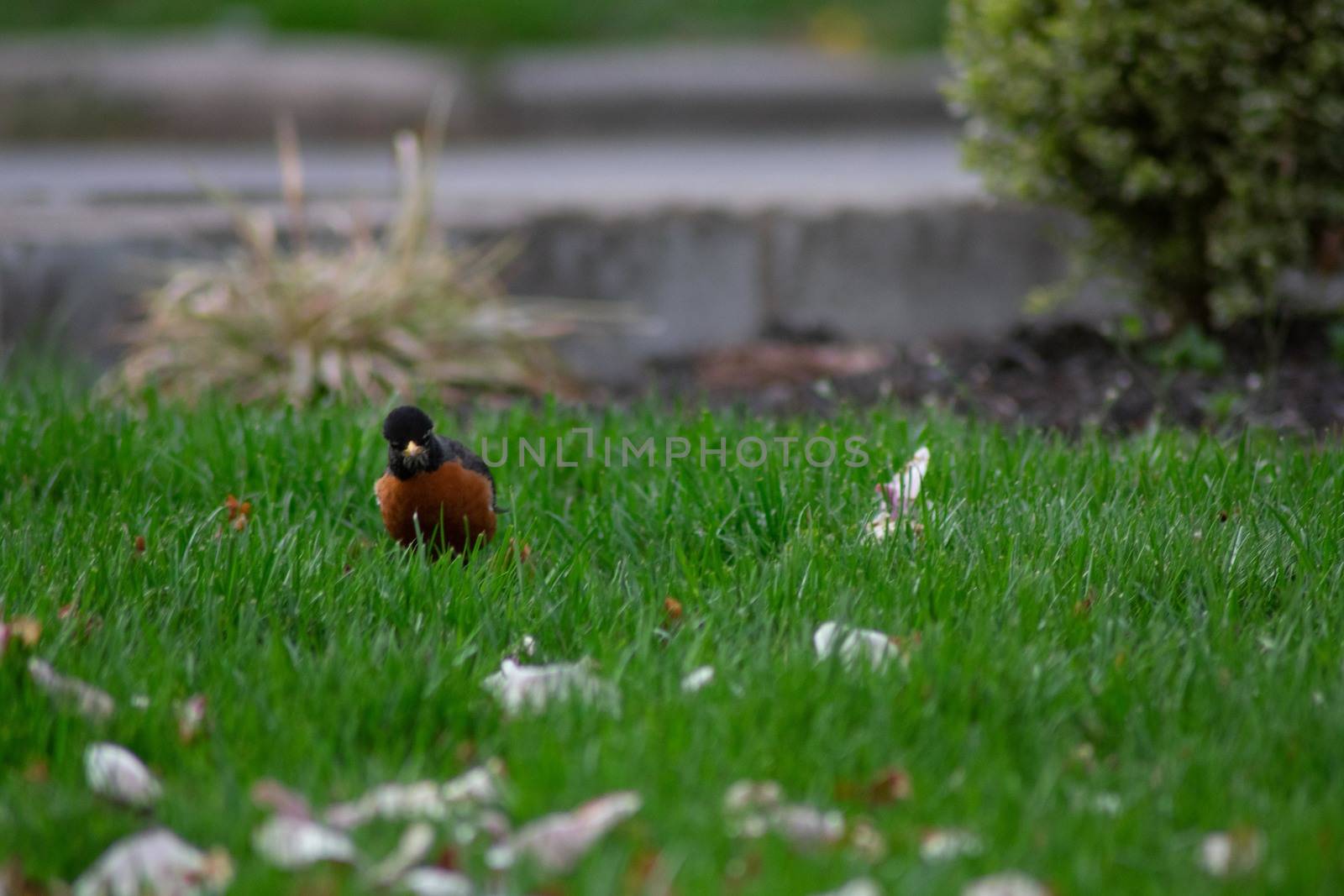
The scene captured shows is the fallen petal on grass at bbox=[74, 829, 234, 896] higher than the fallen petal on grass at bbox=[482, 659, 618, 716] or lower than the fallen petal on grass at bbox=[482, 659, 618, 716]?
higher

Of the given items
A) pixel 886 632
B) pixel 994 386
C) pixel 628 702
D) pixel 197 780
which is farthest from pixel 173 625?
pixel 994 386

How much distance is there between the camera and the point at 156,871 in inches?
72.5

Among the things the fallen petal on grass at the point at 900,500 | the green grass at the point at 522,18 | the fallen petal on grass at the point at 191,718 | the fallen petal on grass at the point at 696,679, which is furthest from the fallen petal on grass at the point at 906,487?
the green grass at the point at 522,18

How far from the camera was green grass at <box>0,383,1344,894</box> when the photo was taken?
1.98 m

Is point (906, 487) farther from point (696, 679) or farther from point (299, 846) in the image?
point (299, 846)

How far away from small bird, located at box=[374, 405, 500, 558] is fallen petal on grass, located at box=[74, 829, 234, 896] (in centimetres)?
129

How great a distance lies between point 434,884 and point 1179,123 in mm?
3892

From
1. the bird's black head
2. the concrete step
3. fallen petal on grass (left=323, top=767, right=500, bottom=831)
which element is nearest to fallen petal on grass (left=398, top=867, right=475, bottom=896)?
fallen petal on grass (left=323, top=767, right=500, bottom=831)

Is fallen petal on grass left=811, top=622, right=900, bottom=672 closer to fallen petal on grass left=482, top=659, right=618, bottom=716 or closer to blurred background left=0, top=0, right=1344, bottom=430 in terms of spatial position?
fallen petal on grass left=482, top=659, right=618, bottom=716

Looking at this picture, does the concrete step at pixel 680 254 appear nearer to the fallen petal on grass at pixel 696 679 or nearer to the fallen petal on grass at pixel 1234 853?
the fallen petal on grass at pixel 696 679

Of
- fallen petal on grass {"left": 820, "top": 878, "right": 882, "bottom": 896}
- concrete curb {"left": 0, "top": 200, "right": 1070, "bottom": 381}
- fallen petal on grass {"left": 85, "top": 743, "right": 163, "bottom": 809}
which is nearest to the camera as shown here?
fallen petal on grass {"left": 820, "top": 878, "right": 882, "bottom": 896}

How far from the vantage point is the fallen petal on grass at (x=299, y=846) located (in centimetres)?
181

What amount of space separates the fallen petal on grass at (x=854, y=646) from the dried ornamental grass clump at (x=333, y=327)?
2706 millimetres

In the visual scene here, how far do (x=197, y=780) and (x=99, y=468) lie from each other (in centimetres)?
184
